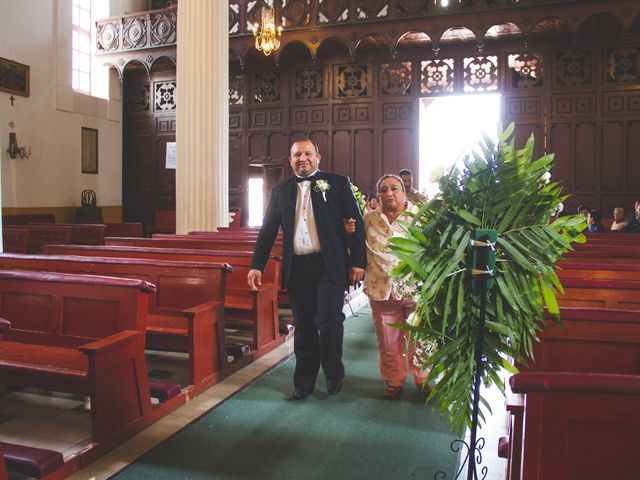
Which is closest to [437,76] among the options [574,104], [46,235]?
[574,104]

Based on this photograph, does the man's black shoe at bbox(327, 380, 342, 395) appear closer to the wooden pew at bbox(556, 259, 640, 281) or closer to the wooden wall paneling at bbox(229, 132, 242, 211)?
the wooden pew at bbox(556, 259, 640, 281)

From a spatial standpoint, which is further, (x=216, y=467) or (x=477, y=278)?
(x=216, y=467)

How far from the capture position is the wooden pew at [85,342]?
3.19 meters

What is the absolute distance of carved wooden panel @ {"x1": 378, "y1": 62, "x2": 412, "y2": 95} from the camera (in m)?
14.1

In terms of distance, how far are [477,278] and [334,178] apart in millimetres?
2052

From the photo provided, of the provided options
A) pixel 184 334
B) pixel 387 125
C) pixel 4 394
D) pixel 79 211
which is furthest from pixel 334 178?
pixel 79 211

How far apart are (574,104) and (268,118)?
737cm

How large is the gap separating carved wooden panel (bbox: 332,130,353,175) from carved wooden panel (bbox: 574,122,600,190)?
5256 millimetres

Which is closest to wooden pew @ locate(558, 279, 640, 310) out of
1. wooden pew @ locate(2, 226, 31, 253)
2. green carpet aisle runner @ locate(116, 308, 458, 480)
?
green carpet aisle runner @ locate(116, 308, 458, 480)

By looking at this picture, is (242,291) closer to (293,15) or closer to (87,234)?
(87,234)

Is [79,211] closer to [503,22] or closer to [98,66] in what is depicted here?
[98,66]

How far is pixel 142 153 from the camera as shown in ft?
54.7

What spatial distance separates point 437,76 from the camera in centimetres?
1388

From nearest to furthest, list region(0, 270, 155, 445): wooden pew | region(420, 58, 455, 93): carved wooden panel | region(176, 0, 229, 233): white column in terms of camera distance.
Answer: region(0, 270, 155, 445): wooden pew
region(176, 0, 229, 233): white column
region(420, 58, 455, 93): carved wooden panel
